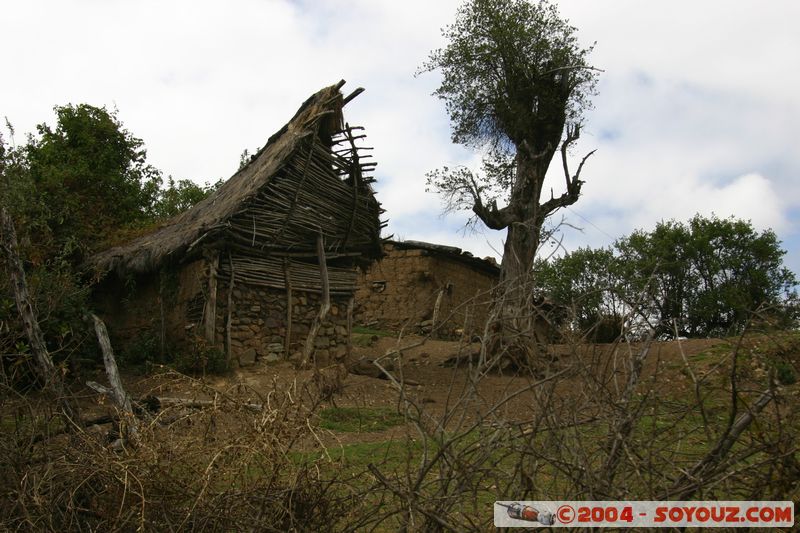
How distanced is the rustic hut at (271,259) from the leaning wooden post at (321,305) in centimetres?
2

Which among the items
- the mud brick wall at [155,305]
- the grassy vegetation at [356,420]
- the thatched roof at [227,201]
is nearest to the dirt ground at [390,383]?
the grassy vegetation at [356,420]

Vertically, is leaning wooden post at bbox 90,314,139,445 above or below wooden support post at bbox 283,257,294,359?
below

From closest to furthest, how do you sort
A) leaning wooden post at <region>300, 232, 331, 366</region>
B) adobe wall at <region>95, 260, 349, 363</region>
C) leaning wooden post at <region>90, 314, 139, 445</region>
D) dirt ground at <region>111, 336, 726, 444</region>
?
leaning wooden post at <region>90, 314, 139, 445</region>, dirt ground at <region>111, 336, 726, 444</region>, adobe wall at <region>95, 260, 349, 363</region>, leaning wooden post at <region>300, 232, 331, 366</region>

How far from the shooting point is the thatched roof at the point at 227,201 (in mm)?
11516

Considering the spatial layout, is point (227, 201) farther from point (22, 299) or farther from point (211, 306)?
point (22, 299)

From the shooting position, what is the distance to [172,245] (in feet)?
38.3

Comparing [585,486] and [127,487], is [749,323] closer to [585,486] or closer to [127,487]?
[585,486]

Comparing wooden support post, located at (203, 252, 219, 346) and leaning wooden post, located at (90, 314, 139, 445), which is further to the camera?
wooden support post, located at (203, 252, 219, 346)

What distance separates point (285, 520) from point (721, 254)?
20.6 m

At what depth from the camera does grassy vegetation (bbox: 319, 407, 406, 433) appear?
8367 mm

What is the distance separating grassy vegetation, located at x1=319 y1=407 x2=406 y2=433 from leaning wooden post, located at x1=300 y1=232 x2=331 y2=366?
2.78m

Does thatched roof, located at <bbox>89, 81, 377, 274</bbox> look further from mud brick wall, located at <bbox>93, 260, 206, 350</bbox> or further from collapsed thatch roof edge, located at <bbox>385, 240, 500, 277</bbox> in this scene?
collapsed thatch roof edge, located at <bbox>385, 240, 500, 277</bbox>

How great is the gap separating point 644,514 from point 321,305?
10.0 metres

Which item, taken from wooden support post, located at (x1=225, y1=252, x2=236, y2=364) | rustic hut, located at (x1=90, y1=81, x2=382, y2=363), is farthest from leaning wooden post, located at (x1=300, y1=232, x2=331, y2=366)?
wooden support post, located at (x1=225, y1=252, x2=236, y2=364)
